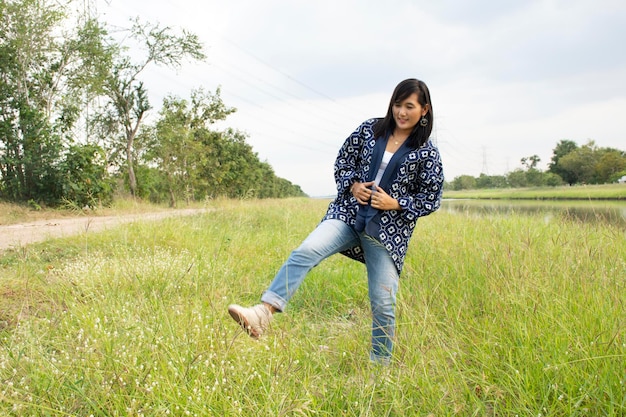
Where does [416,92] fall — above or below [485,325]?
above

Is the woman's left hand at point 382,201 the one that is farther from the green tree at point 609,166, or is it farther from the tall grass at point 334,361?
the green tree at point 609,166

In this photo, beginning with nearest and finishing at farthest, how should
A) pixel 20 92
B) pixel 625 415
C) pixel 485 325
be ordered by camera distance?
1. pixel 625 415
2. pixel 485 325
3. pixel 20 92

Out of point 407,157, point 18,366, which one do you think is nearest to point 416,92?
point 407,157

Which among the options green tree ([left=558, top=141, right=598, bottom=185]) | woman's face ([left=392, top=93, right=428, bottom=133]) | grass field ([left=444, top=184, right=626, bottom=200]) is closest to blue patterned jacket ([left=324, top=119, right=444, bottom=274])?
woman's face ([left=392, top=93, right=428, bottom=133])

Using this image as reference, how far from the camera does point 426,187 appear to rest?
2.78 m

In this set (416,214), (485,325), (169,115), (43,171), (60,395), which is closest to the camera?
(60,395)

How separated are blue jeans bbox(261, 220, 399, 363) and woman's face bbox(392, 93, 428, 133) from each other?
0.71 m

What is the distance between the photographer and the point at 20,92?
14891 mm

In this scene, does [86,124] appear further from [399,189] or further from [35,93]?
[399,189]

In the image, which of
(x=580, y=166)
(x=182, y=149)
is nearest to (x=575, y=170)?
(x=580, y=166)

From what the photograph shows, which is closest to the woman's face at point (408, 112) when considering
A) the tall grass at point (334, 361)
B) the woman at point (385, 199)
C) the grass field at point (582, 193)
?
the woman at point (385, 199)

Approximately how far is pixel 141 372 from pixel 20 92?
639 inches

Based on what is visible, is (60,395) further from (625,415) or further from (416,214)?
(625,415)

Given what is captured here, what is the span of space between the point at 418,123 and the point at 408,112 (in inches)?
5.0
